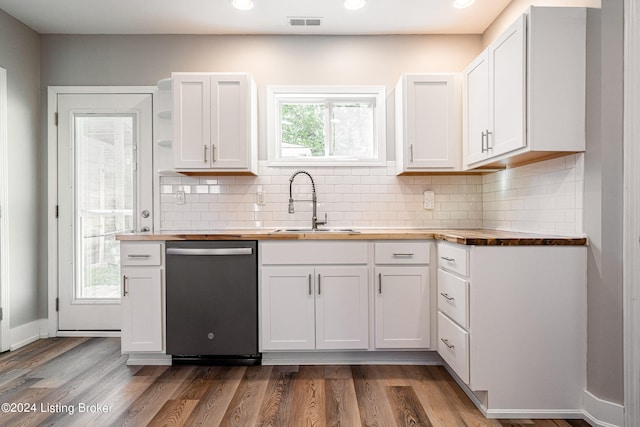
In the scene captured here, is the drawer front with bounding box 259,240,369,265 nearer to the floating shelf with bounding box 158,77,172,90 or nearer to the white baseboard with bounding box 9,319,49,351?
the floating shelf with bounding box 158,77,172,90

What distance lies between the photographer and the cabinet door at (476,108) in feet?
7.95

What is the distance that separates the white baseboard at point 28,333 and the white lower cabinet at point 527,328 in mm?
3391

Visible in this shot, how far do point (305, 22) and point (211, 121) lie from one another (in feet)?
3.71

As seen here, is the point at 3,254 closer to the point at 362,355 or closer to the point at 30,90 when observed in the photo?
the point at 30,90

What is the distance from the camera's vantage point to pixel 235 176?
3.17 meters

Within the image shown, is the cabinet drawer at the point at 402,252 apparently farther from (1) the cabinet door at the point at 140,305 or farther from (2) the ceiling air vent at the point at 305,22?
(2) the ceiling air vent at the point at 305,22

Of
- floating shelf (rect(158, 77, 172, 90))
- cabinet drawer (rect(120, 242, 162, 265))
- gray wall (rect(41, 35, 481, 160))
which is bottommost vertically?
cabinet drawer (rect(120, 242, 162, 265))

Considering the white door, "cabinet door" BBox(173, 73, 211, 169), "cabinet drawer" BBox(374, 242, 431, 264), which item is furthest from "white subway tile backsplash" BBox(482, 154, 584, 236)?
the white door

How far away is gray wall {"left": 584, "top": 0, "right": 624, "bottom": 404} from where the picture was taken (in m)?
1.73

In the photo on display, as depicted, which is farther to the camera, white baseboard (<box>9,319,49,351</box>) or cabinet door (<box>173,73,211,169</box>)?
white baseboard (<box>9,319,49,351</box>)

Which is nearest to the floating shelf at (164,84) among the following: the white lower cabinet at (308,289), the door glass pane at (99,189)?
the door glass pane at (99,189)

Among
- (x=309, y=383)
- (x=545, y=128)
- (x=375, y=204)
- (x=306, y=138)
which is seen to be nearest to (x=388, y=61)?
(x=306, y=138)

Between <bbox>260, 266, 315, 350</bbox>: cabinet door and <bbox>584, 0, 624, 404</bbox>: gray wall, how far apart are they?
1.60m

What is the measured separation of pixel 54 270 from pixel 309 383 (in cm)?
250
